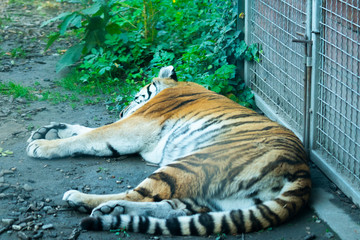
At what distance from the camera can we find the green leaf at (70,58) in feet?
21.8

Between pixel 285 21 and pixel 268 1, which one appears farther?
pixel 268 1

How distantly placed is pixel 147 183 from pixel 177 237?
0.44 metres

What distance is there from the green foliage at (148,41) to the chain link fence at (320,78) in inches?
28.9

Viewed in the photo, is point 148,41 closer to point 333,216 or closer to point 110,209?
point 110,209

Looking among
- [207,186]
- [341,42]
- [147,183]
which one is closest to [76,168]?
[147,183]

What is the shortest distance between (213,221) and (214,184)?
10.9 inches

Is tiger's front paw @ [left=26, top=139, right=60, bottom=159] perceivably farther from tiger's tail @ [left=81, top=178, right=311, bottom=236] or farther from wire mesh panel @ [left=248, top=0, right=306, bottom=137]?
wire mesh panel @ [left=248, top=0, right=306, bottom=137]

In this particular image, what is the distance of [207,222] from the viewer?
328cm

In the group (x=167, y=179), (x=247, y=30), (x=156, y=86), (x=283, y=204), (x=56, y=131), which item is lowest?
(x=56, y=131)

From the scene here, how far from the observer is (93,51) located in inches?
263

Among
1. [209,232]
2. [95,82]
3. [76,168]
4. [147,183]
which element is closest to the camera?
[209,232]

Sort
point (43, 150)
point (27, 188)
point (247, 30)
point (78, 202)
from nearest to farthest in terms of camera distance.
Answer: point (78, 202), point (27, 188), point (43, 150), point (247, 30)

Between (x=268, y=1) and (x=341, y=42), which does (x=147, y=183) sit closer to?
(x=341, y=42)

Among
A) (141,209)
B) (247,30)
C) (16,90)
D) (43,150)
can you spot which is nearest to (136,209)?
(141,209)
